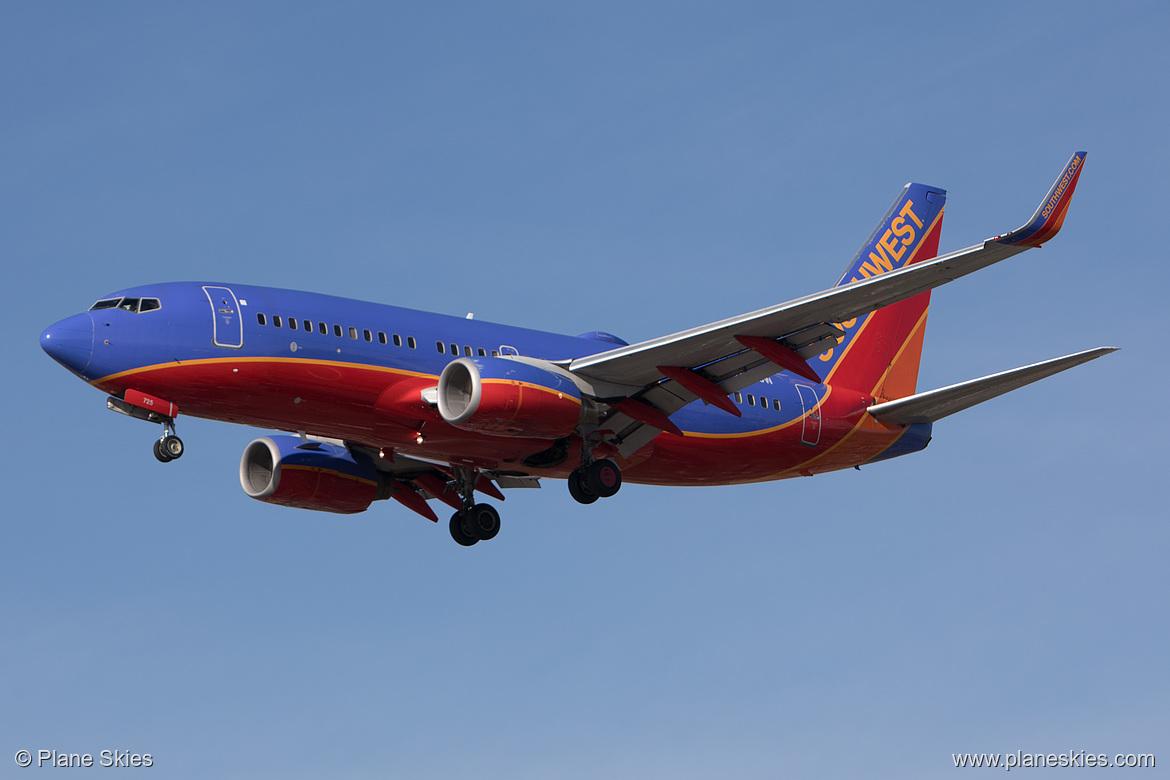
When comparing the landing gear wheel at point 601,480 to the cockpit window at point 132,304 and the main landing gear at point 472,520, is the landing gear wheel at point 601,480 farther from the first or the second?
the cockpit window at point 132,304

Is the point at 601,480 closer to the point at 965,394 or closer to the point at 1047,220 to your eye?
the point at 965,394

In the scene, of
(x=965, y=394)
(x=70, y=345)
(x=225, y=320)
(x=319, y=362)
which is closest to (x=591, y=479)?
(x=319, y=362)

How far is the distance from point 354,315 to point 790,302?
9.88 metres

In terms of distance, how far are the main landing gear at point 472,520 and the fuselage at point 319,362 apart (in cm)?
245

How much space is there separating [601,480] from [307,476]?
8.25 meters

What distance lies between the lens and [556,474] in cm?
3759

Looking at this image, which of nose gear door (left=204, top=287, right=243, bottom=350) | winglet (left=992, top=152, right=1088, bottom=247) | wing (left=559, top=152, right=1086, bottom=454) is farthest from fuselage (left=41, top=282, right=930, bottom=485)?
winglet (left=992, top=152, right=1088, bottom=247)

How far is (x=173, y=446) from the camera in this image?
1256 inches

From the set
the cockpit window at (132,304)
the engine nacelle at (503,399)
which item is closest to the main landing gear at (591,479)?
the engine nacelle at (503,399)

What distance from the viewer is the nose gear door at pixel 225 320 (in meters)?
31.7

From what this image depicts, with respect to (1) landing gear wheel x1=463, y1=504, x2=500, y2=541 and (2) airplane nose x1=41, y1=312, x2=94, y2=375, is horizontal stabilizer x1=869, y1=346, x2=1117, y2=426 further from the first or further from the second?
(2) airplane nose x1=41, y1=312, x2=94, y2=375

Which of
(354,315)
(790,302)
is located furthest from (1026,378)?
(354,315)

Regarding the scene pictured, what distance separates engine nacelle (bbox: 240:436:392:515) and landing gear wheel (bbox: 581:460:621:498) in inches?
267

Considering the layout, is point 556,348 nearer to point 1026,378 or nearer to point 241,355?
point 241,355
